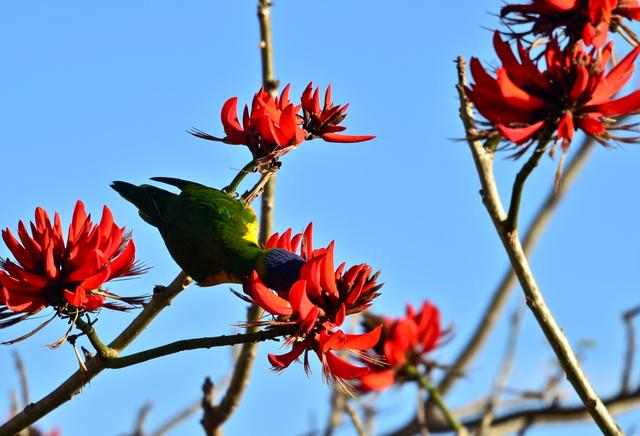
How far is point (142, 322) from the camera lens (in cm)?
242

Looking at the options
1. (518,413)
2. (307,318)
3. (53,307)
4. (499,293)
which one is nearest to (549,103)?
(307,318)

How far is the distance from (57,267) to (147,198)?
722 mm

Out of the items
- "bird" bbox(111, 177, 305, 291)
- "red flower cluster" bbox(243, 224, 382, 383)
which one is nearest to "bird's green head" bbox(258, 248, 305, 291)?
"bird" bbox(111, 177, 305, 291)

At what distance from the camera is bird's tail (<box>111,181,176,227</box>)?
9.88ft

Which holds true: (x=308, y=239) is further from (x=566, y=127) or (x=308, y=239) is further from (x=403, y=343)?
(x=403, y=343)

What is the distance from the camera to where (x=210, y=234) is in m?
2.81

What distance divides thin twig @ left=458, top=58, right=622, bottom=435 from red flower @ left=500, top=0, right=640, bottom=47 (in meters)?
0.18

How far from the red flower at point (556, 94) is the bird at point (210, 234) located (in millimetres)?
647

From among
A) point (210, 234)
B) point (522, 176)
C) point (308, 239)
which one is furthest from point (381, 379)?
point (522, 176)

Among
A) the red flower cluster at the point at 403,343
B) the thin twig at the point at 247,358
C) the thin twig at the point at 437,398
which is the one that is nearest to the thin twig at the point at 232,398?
the thin twig at the point at 247,358

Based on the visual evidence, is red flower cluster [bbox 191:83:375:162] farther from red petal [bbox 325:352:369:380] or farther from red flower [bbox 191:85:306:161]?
red petal [bbox 325:352:369:380]

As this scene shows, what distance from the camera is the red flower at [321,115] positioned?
8.96 feet

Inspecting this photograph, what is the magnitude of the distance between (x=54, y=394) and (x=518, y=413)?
298 centimetres

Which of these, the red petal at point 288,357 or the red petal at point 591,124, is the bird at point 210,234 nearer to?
the red petal at point 288,357
